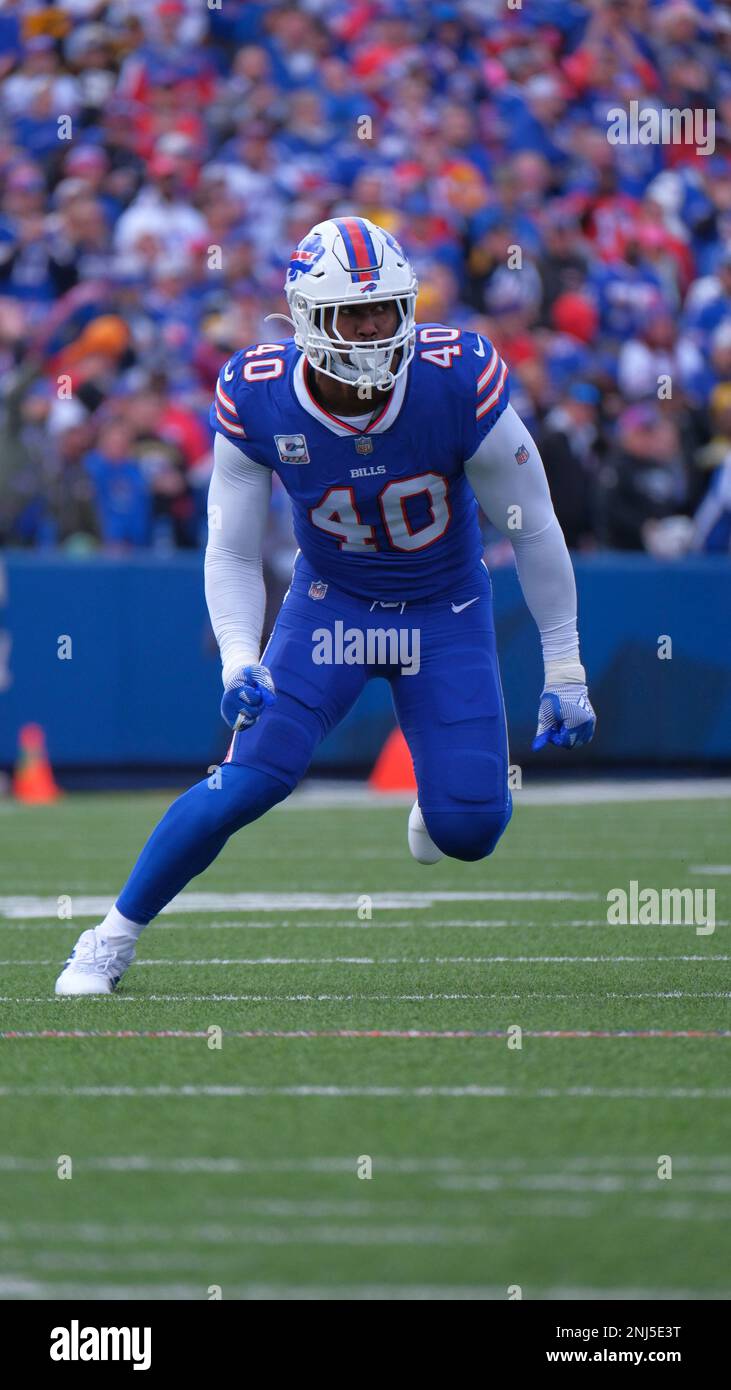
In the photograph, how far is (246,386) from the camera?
543cm

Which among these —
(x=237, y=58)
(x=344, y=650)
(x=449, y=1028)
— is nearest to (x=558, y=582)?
(x=344, y=650)

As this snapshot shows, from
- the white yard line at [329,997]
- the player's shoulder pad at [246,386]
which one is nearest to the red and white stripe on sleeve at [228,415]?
the player's shoulder pad at [246,386]

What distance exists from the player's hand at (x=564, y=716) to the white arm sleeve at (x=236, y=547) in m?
0.74

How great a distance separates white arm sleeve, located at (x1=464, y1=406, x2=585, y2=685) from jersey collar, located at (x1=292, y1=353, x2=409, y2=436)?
23 cm

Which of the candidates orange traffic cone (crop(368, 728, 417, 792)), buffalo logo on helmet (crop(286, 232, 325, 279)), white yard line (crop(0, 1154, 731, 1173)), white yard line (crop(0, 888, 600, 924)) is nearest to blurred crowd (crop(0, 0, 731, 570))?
orange traffic cone (crop(368, 728, 417, 792))

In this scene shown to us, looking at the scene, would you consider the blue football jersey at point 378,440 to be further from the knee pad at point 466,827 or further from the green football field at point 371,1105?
the green football field at point 371,1105

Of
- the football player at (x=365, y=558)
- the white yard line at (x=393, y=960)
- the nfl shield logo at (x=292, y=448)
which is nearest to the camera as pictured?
the football player at (x=365, y=558)

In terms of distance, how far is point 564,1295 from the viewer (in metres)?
3.09

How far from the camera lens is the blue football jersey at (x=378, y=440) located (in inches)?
210

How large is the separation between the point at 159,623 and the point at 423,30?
6.95 meters

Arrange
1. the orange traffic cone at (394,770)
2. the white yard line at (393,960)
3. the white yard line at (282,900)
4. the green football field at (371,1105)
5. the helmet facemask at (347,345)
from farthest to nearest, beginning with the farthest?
the orange traffic cone at (394,770) < the white yard line at (282,900) < the white yard line at (393,960) < the helmet facemask at (347,345) < the green football field at (371,1105)

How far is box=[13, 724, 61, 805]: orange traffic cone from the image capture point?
40.1 feet

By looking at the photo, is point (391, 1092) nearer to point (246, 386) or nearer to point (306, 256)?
point (246, 386)
